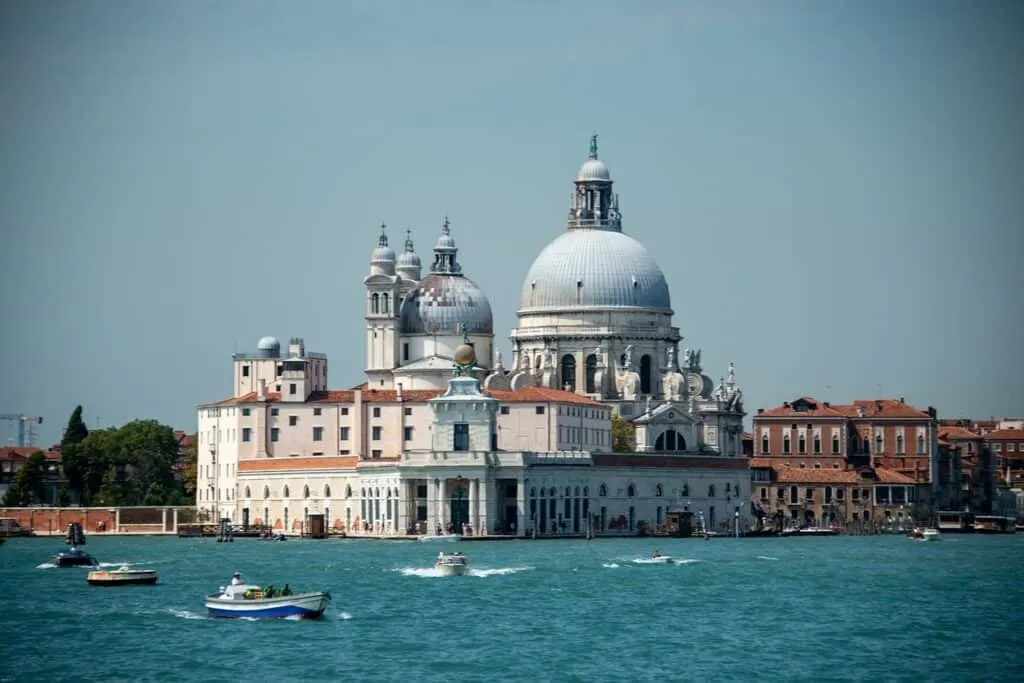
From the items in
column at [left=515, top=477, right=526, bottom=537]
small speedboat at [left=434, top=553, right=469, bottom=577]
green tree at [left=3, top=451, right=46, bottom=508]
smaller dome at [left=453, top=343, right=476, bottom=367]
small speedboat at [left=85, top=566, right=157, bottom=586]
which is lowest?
small speedboat at [left=85, top=566, right=157, bottom=586]

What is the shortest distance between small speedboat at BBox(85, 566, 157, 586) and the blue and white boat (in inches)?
506

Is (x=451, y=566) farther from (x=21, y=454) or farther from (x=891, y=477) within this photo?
(x=21, y=454)

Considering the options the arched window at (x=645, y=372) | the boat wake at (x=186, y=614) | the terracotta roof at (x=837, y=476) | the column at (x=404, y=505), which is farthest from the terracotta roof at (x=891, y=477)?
the boat wake at (x=186, y=614)

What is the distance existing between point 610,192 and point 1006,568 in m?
51.9

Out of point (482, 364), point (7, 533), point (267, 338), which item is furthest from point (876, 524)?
point (7, 533)

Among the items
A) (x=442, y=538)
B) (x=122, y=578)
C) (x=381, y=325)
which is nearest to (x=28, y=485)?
(x=381, y=325)

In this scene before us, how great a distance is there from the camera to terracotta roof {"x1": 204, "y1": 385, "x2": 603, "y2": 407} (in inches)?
5007

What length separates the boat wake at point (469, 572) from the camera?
8875cm

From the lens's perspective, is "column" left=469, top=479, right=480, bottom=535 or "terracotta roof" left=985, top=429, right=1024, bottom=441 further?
"terracotta roof" left=985, top=429, right=1024, bottom=441

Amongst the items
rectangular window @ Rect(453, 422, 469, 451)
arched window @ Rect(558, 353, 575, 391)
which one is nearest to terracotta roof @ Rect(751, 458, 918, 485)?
arched window @ Rect(558, 353, 575, 391)

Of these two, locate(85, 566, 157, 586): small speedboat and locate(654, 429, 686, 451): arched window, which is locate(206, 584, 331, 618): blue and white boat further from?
locate(654, 429, 686, 451): arched window

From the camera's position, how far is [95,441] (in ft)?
458

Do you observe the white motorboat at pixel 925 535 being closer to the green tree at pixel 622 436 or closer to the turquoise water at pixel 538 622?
the green tree at pixel 622 436

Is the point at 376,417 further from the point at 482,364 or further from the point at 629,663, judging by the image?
the point at 629,663
